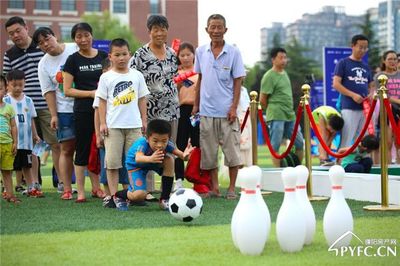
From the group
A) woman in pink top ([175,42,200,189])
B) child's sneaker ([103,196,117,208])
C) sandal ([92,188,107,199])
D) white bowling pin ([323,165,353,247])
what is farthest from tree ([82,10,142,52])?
white bowling pin ([323,165,353,247])

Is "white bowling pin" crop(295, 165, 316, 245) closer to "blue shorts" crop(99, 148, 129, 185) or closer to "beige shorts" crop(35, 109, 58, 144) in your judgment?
"blue shorts" crop(99, 148, 129, 185)

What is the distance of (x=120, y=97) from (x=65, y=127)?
4.56 feet

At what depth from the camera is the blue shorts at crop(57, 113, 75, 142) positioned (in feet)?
32.3

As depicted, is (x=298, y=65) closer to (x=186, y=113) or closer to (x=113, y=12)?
(x=113, y=12)

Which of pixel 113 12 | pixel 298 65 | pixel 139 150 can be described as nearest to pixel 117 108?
pixel 139 150

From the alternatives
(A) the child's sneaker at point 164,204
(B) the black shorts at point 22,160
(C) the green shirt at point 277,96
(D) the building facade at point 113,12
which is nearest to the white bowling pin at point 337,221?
A: (A) the child's sneaker at point 164,204

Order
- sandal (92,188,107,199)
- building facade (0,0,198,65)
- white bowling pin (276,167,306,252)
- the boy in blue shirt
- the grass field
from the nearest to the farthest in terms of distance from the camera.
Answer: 1. the grass field
2. white bowling pin (276,167,306,252)
3. the boy in blue shirt
4. sandal (92,188,107,199)
5. building facade (0,0,198,65)

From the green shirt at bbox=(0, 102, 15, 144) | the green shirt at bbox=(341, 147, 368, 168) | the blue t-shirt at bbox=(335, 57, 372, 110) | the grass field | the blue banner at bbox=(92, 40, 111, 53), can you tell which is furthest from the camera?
the blue banner at bbox=(92, 40, 111, 53)

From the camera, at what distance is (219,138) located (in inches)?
390

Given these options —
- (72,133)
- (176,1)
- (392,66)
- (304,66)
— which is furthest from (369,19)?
(72,133)

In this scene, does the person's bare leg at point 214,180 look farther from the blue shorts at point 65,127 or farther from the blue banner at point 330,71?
the blue banner at point 330,71

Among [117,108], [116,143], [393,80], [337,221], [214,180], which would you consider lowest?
[214,180]

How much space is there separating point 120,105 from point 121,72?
0.37 m

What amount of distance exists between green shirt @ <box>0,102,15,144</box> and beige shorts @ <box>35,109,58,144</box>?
3.83 feet
